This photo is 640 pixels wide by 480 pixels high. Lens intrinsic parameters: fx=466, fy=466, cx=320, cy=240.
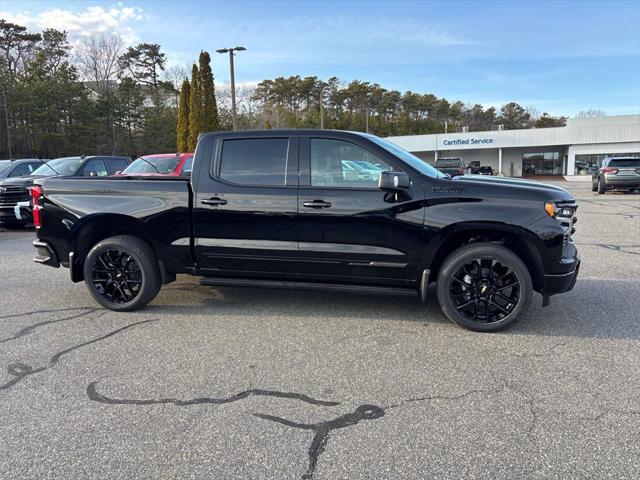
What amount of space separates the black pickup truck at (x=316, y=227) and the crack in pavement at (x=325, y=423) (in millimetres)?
1681

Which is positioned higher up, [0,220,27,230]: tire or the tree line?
the tree line

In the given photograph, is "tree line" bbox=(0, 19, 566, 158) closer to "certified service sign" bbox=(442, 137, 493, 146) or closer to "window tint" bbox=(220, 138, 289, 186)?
"certified service sign" bbox=(442, 137, 493, 146)

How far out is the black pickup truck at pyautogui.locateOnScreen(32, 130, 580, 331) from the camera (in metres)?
4.32

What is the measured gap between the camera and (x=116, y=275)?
5191 millimetres

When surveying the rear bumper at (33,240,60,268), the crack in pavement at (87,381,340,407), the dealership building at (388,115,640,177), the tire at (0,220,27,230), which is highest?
the dealership building at (388,115,640,177)

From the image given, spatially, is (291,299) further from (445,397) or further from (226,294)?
(445,397)

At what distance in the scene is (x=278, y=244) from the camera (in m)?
4.72

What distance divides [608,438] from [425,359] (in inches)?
55.1

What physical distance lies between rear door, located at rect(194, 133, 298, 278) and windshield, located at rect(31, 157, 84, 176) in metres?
9.23

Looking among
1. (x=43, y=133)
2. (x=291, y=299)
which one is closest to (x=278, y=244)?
(x=291, y=299)

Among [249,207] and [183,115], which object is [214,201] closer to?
[249,207]

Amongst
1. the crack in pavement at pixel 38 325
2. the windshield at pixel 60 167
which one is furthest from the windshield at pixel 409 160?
the windshield at pixel 60 167

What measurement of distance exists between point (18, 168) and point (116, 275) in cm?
1063

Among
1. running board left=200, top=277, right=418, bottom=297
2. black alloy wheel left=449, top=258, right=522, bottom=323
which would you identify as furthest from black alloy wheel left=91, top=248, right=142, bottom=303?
black alloy wheel left=449, top=258, right=522, bottom=323
